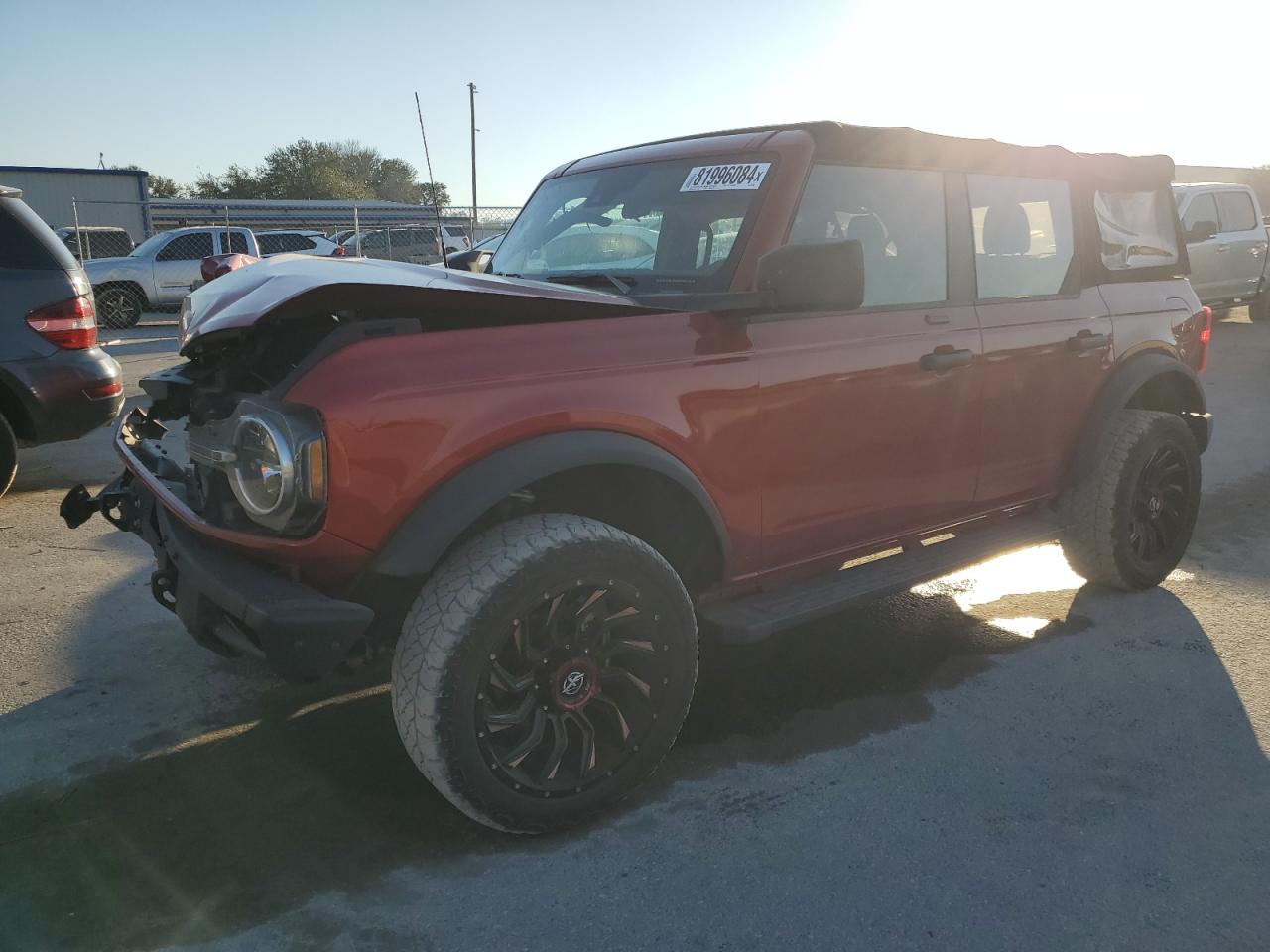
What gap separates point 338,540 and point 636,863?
1.14 m

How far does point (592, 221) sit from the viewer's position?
11.7ft

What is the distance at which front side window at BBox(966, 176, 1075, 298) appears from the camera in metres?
3.67

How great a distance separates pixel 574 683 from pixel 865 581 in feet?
3.83

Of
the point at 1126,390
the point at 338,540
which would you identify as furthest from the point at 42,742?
the point at 1126,390

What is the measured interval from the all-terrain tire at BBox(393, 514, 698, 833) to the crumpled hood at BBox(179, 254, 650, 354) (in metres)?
0.58

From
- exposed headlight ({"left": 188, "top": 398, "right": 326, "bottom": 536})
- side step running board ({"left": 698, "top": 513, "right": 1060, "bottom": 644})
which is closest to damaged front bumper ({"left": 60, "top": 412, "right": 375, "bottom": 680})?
exposed headlight ({"left": 188, "top": 398, "right": 326, "bottom": 536})

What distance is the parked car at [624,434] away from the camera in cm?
234

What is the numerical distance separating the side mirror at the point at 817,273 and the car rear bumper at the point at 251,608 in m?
1.41

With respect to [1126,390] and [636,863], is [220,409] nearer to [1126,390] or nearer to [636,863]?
[636,863]

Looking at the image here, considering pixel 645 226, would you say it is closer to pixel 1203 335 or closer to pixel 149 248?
pixel 1203 335

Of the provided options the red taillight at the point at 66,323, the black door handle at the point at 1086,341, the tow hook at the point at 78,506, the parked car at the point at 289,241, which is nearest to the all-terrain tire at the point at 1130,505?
the black door handle at the point at 1086,341

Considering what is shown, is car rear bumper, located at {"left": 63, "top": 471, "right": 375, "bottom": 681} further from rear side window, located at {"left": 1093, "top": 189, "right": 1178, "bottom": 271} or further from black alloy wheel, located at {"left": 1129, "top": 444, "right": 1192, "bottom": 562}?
rear side window, located at {"left": 1093, "top": 189, "right": 1178, "bottom": 271}

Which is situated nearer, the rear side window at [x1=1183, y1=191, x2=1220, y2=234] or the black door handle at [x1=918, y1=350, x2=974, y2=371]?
the black door handle at [x1=918, y1=350, x2=974, y2=371]

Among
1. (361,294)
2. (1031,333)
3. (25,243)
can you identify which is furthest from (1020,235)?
(25,243)
